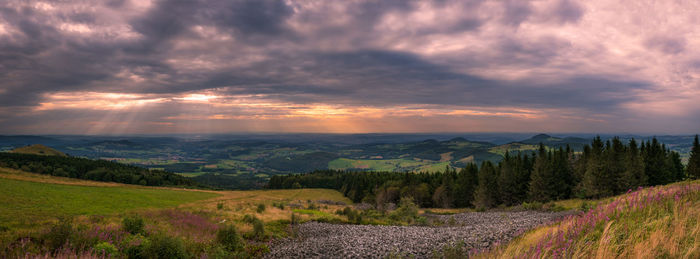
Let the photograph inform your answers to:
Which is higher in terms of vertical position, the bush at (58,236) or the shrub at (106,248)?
the bush at (58,236)

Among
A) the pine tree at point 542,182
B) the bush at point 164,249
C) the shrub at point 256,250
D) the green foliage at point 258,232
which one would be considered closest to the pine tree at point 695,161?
the pine tree at point 542,182

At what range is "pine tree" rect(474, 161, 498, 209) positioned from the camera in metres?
66.2

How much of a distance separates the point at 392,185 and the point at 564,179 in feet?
156

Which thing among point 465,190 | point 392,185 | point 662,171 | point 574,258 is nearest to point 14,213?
point 574,258

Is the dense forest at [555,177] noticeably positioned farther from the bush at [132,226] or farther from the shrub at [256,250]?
the bush at [132,226]

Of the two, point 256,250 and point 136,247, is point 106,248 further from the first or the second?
point 256,250

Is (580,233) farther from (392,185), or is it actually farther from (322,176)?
(322,176)

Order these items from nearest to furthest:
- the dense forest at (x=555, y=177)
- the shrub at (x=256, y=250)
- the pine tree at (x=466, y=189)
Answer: the shrub at (x=256, y=250) → the dense forest at (x=555, y=177) → the pine tree at (x=466, y=189)

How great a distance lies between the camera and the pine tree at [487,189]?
66250 mm

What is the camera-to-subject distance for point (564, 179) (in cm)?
6100

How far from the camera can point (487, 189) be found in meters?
66.8

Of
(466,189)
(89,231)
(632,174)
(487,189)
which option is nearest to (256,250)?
(89,231)

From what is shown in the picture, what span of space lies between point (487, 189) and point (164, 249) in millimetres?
68720

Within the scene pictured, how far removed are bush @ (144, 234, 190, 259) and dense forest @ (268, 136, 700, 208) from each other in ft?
206
